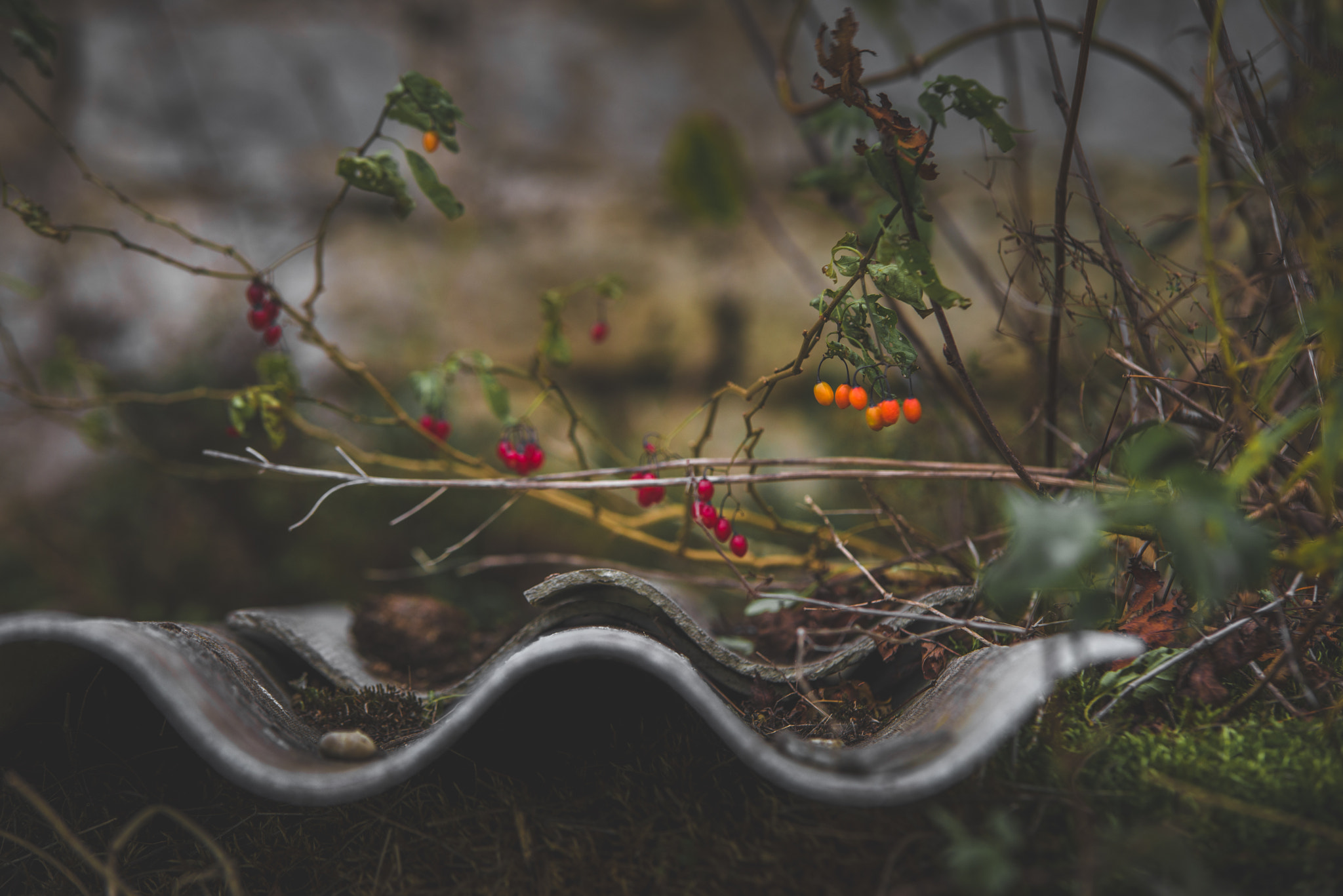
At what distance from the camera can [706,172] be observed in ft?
9.30

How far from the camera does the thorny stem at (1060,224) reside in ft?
2.75

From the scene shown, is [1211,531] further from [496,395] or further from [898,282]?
[496,395]

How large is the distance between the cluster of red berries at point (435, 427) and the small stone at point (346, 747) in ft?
2.23

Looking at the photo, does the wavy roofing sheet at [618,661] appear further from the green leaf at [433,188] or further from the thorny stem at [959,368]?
the green leaf at [433,188]

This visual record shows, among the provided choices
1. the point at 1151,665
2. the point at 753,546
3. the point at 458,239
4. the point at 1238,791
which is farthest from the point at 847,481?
the point at 458,239

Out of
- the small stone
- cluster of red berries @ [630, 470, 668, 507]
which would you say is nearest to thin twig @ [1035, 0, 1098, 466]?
cluster of red berries @ [630, 470, 668, 507]

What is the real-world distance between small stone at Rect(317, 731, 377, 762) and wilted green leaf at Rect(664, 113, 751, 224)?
2.32 m

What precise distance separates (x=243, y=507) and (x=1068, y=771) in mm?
2469

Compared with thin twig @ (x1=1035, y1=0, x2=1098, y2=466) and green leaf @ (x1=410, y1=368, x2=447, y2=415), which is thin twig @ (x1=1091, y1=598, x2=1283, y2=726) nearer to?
thin twig @ (x1=1035, y1=0, x2=1098, y2=466)

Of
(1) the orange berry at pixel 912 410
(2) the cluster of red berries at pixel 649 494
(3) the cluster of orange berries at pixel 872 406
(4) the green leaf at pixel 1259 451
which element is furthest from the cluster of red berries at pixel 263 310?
(4) the green leaf at pixel 1259 451

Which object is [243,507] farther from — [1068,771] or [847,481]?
[1068,771]

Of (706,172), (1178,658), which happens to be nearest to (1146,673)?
(1178,658)

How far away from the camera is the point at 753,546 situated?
1.84 metres

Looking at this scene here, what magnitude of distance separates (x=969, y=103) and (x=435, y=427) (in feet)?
3.45
